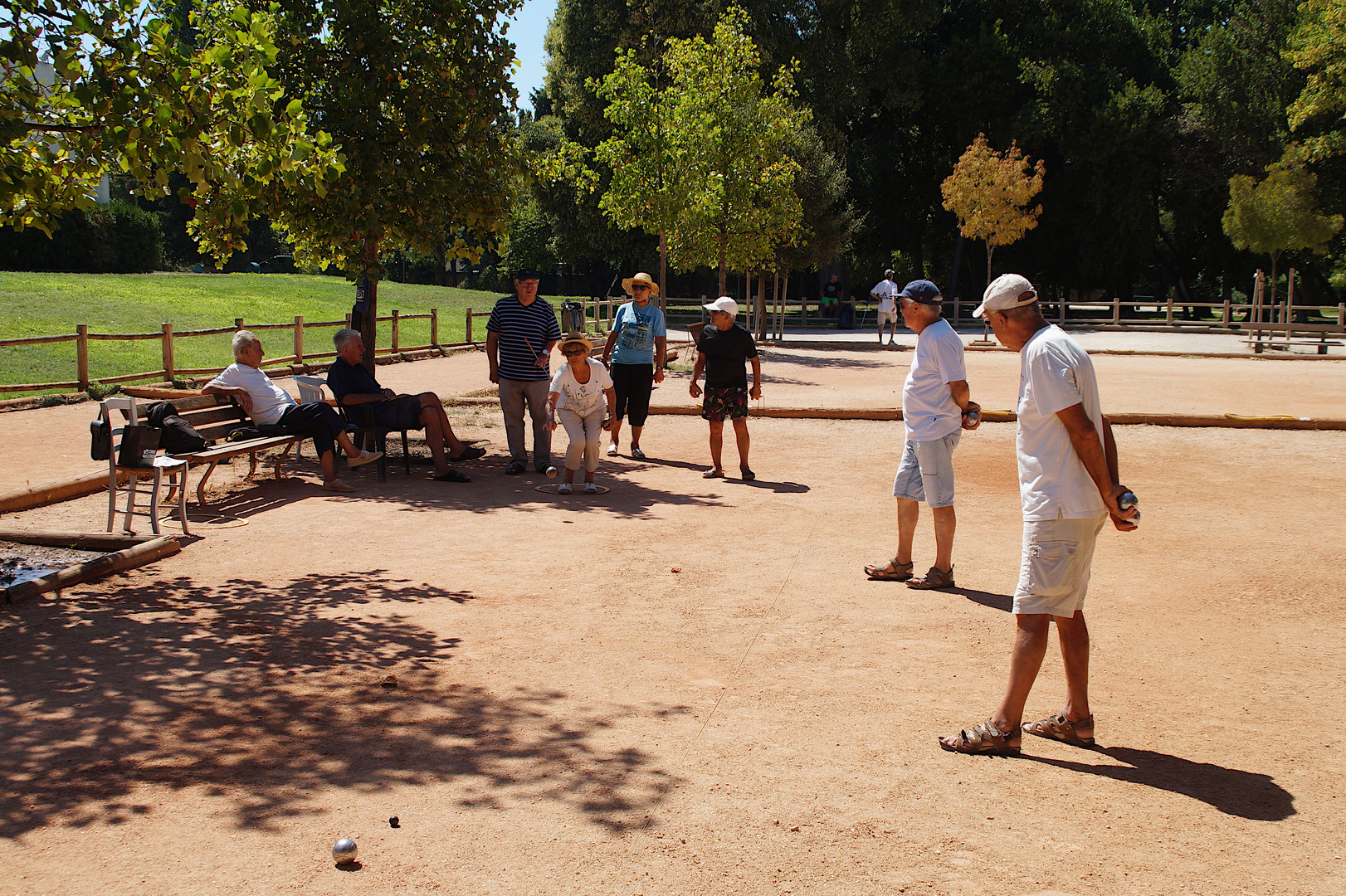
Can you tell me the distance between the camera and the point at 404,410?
34.1 feet

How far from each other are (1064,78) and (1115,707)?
42407mm

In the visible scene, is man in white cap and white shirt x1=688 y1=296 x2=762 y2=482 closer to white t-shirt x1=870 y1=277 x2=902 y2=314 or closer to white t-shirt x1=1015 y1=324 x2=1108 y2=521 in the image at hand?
white t-shirt x1=1015 y1=324 x2=1108 y2=521

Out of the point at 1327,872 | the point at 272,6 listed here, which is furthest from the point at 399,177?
the point at 1327,872

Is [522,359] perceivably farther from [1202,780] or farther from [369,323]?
[1202,780]

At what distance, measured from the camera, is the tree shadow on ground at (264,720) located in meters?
3.93

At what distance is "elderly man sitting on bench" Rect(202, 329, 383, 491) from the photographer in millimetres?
9719

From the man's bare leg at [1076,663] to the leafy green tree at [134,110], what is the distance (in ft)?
16.0

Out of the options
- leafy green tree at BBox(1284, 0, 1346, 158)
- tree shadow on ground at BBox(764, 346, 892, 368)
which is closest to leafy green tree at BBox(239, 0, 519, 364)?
tree shadow on ground at BBox(764, 346, 892, 368)

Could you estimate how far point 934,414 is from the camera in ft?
22.0

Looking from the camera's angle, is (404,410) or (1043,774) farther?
(404,410)

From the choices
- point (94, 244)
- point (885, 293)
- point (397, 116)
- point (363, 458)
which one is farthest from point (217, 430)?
point (94, 244)

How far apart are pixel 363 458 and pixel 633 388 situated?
10.0ft

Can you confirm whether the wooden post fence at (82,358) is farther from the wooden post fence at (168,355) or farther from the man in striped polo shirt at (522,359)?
the man in striped polo shirt at (522,359)

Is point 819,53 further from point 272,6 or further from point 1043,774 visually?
point 1043,774
